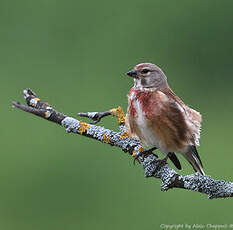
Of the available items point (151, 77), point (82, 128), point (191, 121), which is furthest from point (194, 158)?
point (82, 128)

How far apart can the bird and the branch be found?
0.30ft

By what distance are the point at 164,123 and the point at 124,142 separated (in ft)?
0.92

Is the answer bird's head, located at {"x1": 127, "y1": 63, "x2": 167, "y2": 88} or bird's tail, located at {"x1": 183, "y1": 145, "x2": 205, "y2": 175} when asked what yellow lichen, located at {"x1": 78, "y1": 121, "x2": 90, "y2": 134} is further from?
bird's tail, located at {"x1": 183, "y1": 145, "x2": 205, "y2": 175}

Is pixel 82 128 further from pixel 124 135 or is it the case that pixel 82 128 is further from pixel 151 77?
pixel 151 77

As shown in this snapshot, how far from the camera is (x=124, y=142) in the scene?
4441mm

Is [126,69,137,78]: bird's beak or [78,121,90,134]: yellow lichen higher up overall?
[126,69,137,78]: bird's beak

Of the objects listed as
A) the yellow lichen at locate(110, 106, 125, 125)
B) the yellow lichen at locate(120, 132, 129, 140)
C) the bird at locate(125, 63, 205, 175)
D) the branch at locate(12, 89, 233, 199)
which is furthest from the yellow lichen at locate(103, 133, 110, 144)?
the yellow lichen at locate(110, 106, 125, 125)

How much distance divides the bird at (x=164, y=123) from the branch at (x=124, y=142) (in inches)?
3.6

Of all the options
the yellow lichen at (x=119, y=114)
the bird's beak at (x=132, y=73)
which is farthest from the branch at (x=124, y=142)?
the bird's beak at (x=132, y=73)

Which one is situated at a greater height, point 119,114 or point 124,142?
point 119,114

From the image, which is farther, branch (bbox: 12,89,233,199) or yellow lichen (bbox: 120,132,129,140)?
yellow lichen (bbox: 120,132,129,140)

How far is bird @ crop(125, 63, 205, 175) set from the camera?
14.8 ft

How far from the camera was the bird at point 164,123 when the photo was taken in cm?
450

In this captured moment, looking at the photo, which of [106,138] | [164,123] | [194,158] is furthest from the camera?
[194,158]
